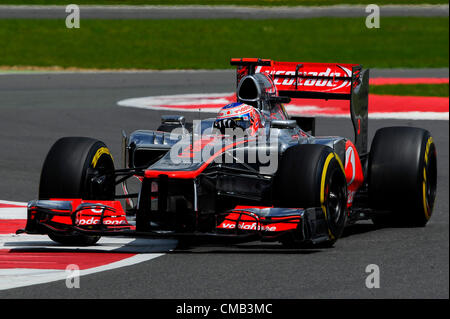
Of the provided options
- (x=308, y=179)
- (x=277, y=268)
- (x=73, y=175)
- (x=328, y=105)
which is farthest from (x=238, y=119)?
(x=328, y=105)

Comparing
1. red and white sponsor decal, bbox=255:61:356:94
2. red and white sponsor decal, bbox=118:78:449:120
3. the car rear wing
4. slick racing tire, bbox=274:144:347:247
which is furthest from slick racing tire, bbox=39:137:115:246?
red and white sponsor decal, bbox=118:78:449:120

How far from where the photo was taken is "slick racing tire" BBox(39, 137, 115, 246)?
8.88m

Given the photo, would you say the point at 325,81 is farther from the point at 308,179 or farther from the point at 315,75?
the point at 308,179

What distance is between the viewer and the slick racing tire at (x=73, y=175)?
8883 mm

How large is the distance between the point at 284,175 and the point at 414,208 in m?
1.93

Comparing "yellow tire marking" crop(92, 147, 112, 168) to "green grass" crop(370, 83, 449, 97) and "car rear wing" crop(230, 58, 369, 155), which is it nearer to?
"car rear wing" crop(230, 58, 369, 155)

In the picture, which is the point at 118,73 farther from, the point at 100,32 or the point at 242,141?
the point at 242,141

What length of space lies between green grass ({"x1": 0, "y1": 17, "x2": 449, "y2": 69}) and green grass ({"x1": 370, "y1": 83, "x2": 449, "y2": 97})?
8.07m

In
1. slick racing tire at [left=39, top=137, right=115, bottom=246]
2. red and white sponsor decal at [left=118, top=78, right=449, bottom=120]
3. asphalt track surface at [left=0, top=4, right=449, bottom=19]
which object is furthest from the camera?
asphalt track surface at [left=0, top=4, right=449, bottom=19]

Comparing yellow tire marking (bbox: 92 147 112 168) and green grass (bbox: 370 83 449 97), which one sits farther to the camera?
green grass (bbox: 370 83 449 97)

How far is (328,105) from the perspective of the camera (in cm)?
2258

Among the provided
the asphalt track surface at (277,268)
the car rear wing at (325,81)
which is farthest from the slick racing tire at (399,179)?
the car rear wing at (325,81)

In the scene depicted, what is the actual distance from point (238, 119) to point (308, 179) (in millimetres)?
1219

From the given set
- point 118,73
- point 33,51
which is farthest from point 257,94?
point 33,51
